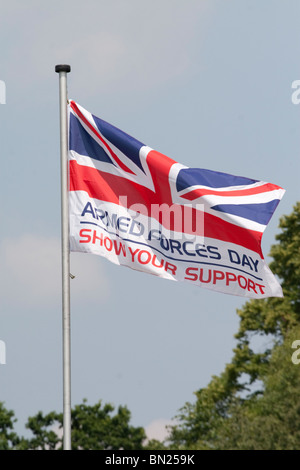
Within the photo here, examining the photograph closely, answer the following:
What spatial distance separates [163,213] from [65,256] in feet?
7.14

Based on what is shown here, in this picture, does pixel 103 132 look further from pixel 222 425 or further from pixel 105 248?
pixel 222 425

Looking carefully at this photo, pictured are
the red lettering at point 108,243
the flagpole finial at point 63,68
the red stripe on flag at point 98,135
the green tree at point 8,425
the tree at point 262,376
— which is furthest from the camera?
the green tree at point 8,425

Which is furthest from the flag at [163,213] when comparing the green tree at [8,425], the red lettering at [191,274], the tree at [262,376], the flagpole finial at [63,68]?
the green tree at [8,425]

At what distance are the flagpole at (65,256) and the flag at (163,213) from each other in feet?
2.15

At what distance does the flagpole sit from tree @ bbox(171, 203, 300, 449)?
3097 cm

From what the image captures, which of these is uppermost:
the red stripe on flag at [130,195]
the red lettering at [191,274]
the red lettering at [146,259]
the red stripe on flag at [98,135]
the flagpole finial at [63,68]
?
the flagpole finial at [63,68]

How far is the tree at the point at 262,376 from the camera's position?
44.3 meters

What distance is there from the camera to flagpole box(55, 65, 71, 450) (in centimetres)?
1365

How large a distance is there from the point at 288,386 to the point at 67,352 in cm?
3169

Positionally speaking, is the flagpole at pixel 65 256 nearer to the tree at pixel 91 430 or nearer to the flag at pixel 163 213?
the flag at pixel 163 213

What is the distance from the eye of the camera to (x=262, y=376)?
48.7 metres

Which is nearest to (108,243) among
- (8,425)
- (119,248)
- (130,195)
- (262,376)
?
(119,248)

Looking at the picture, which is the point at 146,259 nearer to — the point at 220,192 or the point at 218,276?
the point at 218,276
